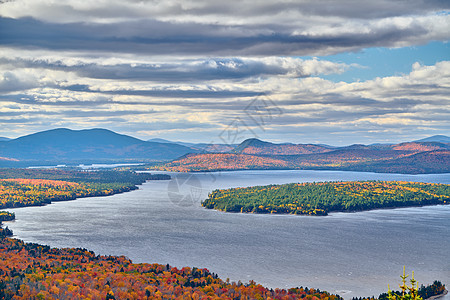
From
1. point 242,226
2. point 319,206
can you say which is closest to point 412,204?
point 319,206

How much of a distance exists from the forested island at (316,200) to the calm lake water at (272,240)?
7634 mm

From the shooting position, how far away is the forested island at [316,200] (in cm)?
16250

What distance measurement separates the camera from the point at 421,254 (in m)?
96.3

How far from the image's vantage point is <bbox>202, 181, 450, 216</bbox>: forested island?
533 feet

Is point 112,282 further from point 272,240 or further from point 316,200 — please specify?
point 316,200

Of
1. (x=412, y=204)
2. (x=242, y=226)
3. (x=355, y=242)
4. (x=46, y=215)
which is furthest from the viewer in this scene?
(x=412, y=204)

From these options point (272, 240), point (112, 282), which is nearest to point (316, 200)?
point (272, 240)

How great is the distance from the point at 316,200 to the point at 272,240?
218ft

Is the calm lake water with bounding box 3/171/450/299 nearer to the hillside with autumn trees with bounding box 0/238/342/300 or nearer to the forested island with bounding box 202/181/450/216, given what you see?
the hillside with autumn trees with bounding box 0/238/342/300

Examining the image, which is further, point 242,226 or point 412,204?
point 412,204

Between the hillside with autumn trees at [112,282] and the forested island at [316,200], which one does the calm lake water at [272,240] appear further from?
the forested island at [316,200]

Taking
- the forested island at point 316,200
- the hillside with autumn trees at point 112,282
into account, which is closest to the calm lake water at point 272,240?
the hillside with autumn trees at point 112,282

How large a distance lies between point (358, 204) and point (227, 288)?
4226 inches

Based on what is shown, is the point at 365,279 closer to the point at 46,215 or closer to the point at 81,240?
the point at 81,240
